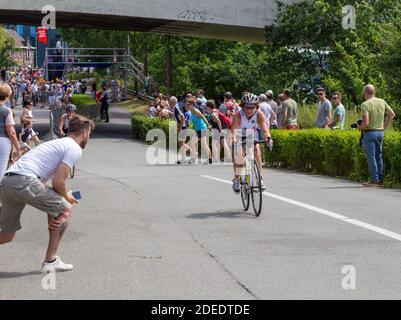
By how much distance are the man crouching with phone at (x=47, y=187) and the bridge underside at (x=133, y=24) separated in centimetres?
2693

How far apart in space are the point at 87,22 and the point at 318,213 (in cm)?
2983

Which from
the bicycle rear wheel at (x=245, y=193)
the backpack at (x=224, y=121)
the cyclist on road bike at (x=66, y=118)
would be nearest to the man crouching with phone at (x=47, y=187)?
the bicycle rear wheel at (x=245, y=193)

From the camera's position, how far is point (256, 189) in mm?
12398

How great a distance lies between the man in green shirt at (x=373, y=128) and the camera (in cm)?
1658

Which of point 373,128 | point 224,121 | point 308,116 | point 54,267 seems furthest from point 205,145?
point 54,267

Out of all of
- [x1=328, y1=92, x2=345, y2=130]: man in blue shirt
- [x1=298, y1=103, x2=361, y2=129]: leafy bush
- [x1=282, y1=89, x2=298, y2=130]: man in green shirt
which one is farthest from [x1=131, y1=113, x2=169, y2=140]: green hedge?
[x1=328, y1=92, x2=345, y2=130]: man in blue shirt

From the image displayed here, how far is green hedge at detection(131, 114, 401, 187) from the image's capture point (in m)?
16.9

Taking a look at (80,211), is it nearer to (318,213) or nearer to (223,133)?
(318,213)

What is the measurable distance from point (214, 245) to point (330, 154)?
31.8 feet

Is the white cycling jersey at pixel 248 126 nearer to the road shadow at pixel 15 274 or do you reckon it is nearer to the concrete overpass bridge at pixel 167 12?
the road shadow at pixel 15 274

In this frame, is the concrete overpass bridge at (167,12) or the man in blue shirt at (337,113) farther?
the concrete overpass bridge at (167,12)

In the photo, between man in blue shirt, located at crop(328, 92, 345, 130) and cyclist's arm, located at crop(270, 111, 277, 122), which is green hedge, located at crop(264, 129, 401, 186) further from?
cyclist's arm, located at crop(270, 111, 277, 122)

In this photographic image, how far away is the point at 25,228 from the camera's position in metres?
11.4
